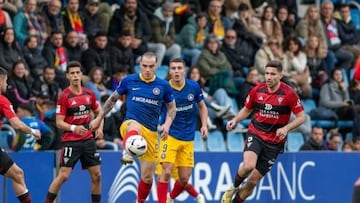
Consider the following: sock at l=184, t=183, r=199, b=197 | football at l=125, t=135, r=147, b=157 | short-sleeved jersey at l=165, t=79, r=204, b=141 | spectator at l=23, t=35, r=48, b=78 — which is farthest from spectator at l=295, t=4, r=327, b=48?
football at l=125, t=135, r=147, b=157

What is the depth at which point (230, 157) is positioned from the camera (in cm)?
2239

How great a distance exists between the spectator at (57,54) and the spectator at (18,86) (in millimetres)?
977

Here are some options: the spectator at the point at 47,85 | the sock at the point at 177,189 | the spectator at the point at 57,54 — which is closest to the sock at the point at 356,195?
the sock at the point at 177,189

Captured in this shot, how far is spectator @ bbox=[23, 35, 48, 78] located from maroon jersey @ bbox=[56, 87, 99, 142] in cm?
454

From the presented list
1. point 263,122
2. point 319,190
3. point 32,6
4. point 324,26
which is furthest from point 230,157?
point 324,26

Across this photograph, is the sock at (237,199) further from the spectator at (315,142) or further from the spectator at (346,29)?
the spectator at (346,29)

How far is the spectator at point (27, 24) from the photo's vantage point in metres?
24.0

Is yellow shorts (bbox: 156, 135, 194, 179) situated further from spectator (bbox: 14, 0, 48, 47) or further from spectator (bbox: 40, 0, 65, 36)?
spectator (bbox: 40, 0, 65, 36)

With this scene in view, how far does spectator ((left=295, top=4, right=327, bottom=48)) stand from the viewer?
2870 cm

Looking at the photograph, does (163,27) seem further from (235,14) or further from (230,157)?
(230,157)

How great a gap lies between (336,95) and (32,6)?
23.5 ft

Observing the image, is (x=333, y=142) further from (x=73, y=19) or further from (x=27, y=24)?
(x=27, y=24)

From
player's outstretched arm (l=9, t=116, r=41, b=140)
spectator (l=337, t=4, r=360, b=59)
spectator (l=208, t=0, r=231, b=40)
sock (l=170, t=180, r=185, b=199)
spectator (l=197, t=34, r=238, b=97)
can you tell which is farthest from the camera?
spectator (l=337, t=4, r=360, b=59)

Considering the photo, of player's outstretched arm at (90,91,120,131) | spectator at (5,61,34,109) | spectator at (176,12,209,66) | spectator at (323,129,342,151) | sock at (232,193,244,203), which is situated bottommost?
sock at (232,193,244,203)
